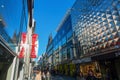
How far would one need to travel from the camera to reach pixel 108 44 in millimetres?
8125

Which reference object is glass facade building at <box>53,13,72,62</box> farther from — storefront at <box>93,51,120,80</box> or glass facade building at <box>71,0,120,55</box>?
storefront at <box>93,51,120,80</box>

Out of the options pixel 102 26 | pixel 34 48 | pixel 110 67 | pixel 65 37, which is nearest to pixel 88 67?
pixel 110 67

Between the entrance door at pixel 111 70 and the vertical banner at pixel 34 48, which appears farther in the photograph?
the entrance door at pixel 111 70

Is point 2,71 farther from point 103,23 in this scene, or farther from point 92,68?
point 92,68

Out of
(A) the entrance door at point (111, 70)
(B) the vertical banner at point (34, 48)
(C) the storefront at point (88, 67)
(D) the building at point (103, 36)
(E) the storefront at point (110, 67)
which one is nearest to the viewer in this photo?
(B) the vertical banner at point (34, 48)

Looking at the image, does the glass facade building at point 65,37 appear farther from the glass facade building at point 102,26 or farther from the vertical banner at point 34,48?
the vertical banner at point 34,48

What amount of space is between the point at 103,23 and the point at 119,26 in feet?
5.40

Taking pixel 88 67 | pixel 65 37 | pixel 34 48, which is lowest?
pixel 88 67

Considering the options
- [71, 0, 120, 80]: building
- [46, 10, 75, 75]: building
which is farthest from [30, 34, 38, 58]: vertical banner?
[46, 10, 75, 75]: building

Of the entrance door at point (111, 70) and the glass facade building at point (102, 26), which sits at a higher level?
the glass facade building at point (102, 26)

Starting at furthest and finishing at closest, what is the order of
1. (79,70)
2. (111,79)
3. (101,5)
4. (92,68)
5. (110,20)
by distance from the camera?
(79,70), (92,68), (101,5), (111,79), (110,20)

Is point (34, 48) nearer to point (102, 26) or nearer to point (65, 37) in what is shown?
point (102, 26)

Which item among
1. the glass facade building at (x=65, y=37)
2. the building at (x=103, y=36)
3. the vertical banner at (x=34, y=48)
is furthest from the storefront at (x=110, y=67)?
the glass facade building at (x=65, y=37)

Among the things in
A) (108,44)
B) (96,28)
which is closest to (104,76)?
(108,44)
